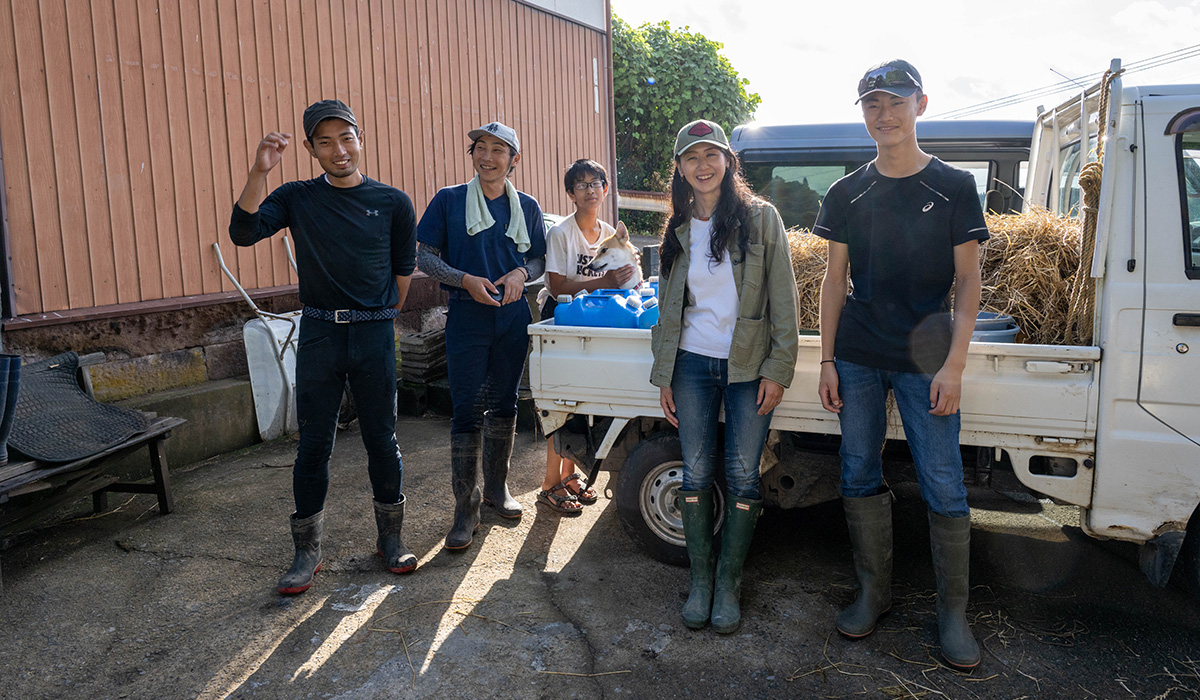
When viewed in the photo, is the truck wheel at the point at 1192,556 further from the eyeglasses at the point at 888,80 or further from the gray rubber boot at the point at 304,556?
the gray rubber boot at the point at 304,556

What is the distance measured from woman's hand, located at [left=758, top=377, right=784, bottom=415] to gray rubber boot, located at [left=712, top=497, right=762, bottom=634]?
39cm

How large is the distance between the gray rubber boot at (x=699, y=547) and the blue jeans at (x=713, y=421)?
0.05 meters

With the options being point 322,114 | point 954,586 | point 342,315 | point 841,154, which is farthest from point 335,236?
point 841,154

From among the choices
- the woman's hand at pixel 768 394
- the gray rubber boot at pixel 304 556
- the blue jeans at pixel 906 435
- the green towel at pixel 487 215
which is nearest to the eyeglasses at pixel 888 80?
the blue jeans at pixel 906 435

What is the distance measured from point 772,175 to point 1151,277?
343cm

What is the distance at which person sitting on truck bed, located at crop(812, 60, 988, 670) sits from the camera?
9.41 feet

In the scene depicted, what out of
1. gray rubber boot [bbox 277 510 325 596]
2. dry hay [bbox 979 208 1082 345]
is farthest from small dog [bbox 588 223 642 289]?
gray rubber boot [bbox 277 510 325 596]

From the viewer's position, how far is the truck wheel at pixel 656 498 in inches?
149

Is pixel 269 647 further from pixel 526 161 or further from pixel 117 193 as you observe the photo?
pixel 526 161

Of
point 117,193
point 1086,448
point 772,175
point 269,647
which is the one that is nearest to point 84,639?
point 269,647

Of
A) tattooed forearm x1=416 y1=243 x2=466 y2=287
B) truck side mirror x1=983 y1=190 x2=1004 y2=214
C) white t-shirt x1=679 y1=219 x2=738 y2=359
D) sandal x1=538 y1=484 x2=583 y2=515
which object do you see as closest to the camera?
white t-shirt x1=679 y1=219 x2=738 y2=359

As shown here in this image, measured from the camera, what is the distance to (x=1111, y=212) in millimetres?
3074

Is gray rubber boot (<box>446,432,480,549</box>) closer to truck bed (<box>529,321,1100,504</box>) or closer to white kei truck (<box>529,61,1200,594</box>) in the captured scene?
truck bed (<box>529,321,1100,504</box>)

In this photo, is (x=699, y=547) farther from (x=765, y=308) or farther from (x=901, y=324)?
(x=901, y=324)
